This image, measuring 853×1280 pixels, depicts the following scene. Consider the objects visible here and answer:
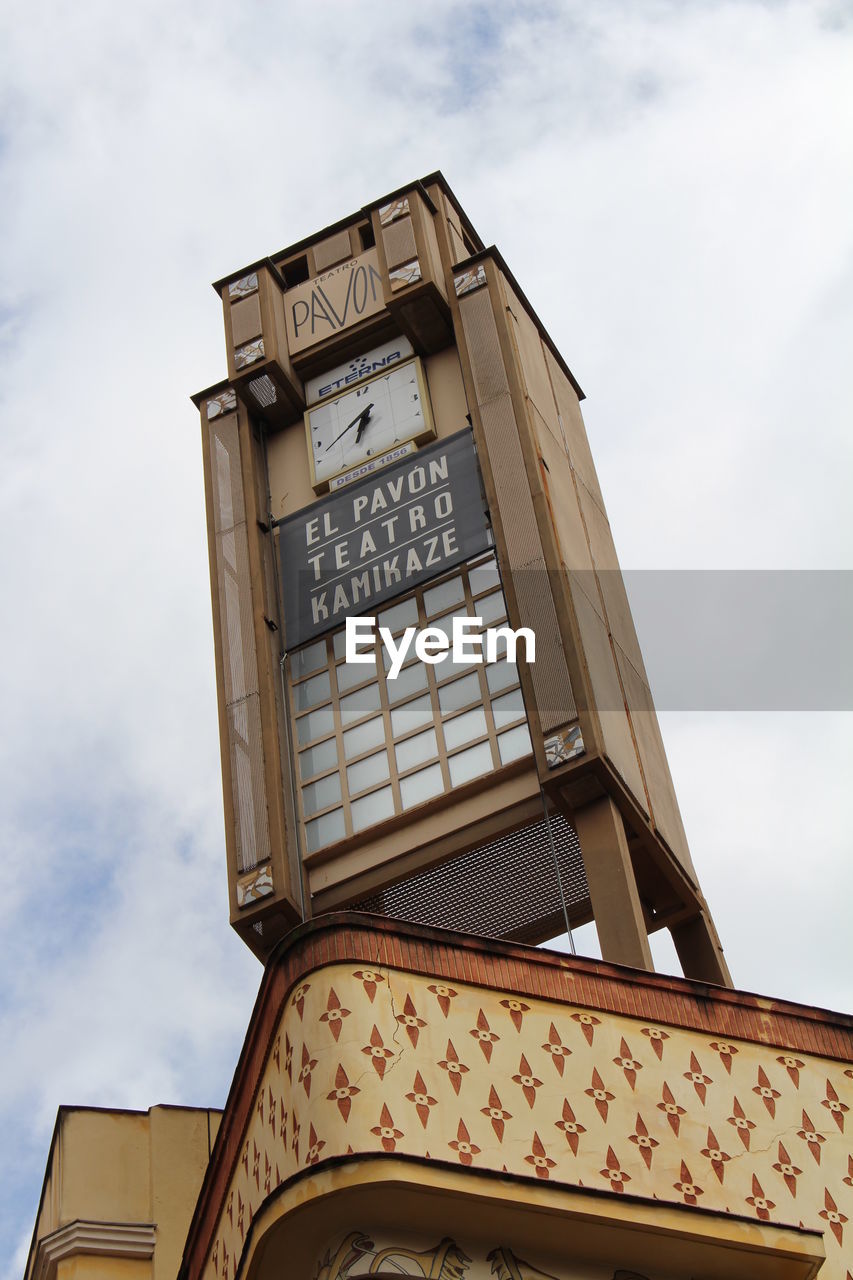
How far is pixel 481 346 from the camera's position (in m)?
Answer: 21.3

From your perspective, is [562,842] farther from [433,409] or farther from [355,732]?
[433,409]

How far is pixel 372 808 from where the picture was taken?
18891 millimetres

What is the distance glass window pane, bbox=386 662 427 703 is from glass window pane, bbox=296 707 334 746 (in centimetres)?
77

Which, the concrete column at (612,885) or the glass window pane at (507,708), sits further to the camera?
the glass window pane at (507,708)

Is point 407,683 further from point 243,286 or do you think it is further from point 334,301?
point 243,286

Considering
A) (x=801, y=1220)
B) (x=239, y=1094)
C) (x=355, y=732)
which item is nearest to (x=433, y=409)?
(x=355, y=732)

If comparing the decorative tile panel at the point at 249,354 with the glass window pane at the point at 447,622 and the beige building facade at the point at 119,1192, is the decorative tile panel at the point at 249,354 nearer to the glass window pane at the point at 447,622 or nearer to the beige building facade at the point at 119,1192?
the glass window pane at the point at 447,622

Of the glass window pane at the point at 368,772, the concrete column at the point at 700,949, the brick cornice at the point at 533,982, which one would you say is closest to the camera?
the brick cornice at the point at 533,982

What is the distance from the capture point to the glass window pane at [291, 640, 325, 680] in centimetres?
2033

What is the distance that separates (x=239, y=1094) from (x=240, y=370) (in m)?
12.0

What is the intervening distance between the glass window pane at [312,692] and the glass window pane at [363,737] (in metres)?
0.64

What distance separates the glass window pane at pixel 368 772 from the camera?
62.6 feet

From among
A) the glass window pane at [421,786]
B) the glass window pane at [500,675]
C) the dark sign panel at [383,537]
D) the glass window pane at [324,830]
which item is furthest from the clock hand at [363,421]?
the glass window pane at [324,830]

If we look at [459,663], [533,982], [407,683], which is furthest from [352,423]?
[533,982]
